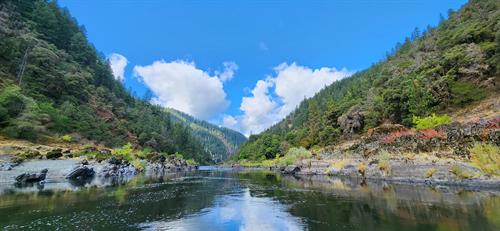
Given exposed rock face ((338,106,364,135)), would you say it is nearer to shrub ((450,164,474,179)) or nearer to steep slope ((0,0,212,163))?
shrub ((450,164,474,179))

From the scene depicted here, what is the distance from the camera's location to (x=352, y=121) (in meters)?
97.0

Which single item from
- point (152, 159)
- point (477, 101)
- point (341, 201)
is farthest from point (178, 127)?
point (341, 201)

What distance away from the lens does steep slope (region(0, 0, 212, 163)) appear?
54531mm

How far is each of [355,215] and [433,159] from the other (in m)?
22.8

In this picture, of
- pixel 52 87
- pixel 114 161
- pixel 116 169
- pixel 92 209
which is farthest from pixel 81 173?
pixel 52 87

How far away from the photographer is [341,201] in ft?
76.8

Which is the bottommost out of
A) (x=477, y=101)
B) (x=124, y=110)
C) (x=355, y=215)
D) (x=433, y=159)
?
(x=355, y=215)

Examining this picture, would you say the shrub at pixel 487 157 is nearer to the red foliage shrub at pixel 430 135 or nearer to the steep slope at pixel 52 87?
the red foliage shrub at pixel 430 135

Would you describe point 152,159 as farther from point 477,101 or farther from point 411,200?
point 477,101

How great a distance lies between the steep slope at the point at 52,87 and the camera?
54.5 meters

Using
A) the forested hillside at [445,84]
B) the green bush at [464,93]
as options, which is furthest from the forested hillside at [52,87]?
the green bush at [464,93]

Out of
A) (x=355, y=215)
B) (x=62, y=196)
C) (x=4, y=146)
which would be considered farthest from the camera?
(x=4, y=146)

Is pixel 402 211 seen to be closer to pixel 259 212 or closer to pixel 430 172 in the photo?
pixel 259 212

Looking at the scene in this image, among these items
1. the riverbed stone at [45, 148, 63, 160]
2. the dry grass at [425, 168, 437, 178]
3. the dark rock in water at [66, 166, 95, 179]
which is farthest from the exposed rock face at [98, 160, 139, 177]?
the dry grass at [425, 168, 437, 178]
